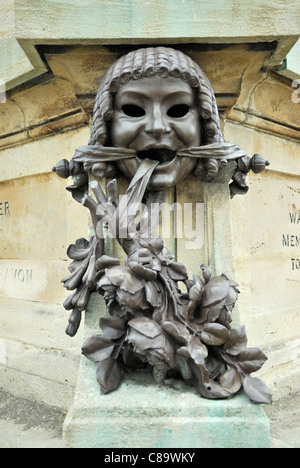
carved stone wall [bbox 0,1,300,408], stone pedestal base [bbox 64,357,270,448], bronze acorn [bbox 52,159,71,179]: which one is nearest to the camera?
stone pedestal base [bbox 64,357,270,448]

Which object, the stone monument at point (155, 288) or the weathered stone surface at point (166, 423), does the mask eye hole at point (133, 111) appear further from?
the weathered stone surface at point (166, 423)

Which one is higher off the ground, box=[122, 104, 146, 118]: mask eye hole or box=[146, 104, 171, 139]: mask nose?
box=[122, 104, 146, 118]: mask eye hole

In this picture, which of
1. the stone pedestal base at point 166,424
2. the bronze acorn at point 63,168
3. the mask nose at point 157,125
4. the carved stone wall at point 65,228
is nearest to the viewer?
the stone pedestal base at point 166,424

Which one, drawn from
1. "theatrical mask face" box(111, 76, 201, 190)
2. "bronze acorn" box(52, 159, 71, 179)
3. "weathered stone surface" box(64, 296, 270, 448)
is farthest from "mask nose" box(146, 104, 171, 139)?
"weathered stone surface" box(64, 296, 270, 448)

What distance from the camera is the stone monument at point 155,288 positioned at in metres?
0.82

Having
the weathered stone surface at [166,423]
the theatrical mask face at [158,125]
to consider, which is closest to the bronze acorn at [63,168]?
the theatrical mask face at [158,125]

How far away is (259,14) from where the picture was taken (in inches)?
38.7

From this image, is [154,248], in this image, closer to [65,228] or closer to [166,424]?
[166,424]

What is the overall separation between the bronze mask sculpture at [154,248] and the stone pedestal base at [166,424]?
0.04 meters

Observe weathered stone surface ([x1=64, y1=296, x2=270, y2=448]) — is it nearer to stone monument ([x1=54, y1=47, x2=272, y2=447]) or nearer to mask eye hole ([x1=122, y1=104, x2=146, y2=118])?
stone monument ([x1=54, y1=47, x2=272, y2=447])

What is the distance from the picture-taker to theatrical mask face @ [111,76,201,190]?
37.1 inches

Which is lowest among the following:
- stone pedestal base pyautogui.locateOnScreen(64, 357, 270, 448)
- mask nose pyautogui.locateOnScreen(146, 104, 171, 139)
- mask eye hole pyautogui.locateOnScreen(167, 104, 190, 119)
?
stone pedestal base pyautogui.locateOnScreen(64, 357, 270, 448)

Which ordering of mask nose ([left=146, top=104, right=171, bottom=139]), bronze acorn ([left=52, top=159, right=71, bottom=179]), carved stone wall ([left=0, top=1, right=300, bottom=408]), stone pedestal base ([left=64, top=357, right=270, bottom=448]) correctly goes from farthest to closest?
carved stone wall ([left=0, top=1, right=300, bottom=408]) → bronze acorn ([left=52, top=159, right=71, bottom=179]) → mask nose ([left=146, top=104, right=171, bottom=139]) → stone pedestal base ([left=64, top=357, right=270, bottom=448])
